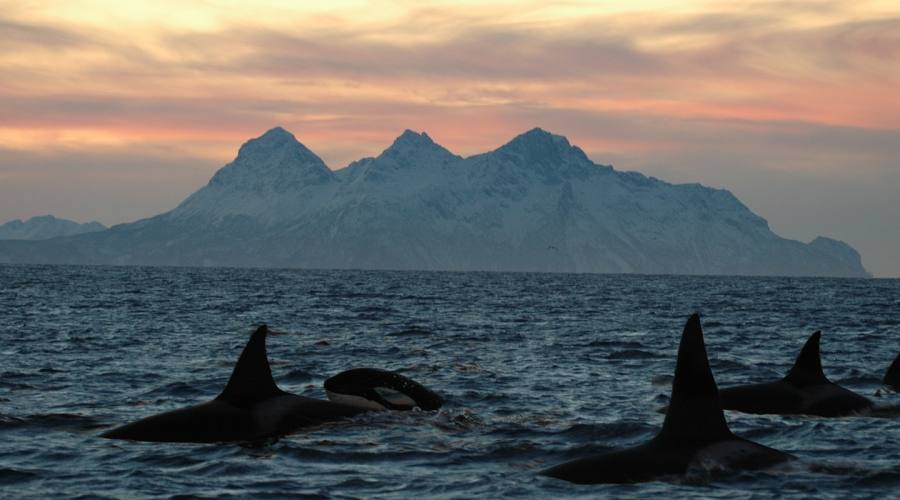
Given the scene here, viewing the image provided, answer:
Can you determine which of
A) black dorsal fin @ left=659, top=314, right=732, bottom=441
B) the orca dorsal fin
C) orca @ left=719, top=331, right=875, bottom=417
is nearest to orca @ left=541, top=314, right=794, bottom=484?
black dorsal fin @ left=659, top=314, right=732, bottom=441

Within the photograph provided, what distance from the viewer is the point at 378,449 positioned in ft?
54.3

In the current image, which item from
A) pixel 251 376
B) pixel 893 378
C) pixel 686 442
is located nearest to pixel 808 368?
pixel 893 378

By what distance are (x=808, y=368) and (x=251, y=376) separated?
31.8ft

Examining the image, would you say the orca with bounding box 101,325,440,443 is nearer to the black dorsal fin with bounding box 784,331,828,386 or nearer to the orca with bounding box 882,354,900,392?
the black dorsal fin with bounding box 784,331,828,386

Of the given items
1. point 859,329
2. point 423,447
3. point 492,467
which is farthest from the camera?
point 859,329

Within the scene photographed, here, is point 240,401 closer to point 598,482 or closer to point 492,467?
point 492,467

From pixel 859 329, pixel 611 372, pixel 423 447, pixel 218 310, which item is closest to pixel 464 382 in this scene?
pixel 611 372

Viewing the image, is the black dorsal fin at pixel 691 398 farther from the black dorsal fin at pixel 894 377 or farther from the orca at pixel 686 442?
the black dorsal fin at pixel 894 377

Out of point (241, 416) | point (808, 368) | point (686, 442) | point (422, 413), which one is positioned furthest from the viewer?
point (808, 368)

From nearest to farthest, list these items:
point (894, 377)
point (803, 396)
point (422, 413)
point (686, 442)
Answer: point (686, 442) < point (422, 413) < point (803, 396) < point (894, 377)

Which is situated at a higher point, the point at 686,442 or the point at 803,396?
the point at 686,442

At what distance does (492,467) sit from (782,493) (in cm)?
375

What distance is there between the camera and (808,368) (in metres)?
20.9

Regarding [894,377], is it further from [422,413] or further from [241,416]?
[241,416]
